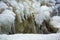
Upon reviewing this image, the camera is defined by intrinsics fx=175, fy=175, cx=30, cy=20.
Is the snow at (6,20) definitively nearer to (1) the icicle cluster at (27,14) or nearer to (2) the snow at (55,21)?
(1) the icicle cluster at (27,14)

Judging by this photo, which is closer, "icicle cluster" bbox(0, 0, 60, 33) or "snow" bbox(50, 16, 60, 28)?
"icicle cluster" bbox(0, 0, 60, 33)

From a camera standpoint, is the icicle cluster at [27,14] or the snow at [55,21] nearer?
the icicle cluster at [27,14]

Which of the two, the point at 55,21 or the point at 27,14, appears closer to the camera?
the point at 27,14

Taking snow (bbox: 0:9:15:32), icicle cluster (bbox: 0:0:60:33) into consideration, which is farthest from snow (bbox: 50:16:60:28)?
snow (bbox: 0:9:15:32)

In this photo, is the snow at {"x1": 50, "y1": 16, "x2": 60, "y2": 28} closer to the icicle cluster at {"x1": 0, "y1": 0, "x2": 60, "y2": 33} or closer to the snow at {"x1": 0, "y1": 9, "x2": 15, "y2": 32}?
the icicle cluster at {"x1": 0, "y1": 0, "x2": 60, "y2": 33}

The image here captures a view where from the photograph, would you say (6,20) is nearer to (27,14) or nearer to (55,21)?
(27,14)

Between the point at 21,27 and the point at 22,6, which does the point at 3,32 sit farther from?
the point at 22,6

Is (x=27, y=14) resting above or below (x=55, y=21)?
above

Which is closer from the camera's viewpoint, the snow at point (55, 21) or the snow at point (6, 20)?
the snow at point (6, 20)

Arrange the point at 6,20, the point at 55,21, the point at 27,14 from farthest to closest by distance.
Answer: the point at 55,21, the point at 27,14, the point at 6,20

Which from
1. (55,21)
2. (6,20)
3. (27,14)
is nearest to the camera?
(6,20)

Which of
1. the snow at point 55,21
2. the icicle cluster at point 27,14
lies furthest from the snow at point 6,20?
the snow at point 55,21

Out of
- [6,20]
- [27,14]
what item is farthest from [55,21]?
[6,20]

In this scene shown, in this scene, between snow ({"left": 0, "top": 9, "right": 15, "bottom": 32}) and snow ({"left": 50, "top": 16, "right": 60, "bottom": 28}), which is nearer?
snow ({"left": 0, "top": 9, "right": 15, "bottom": 32})
